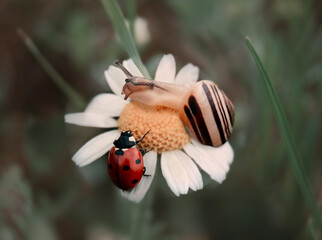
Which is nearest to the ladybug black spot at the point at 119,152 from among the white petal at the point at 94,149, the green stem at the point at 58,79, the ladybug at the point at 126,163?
the ladybug at the point at 126,163

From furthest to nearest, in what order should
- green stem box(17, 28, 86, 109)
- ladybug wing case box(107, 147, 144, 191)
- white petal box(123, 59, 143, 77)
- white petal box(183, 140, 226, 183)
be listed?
green stem box(17, 28, 86, 109) < white petal box(123, 59, 143, 77) < white petal box(183, 140, 226, 183) < ladybug wing case box(107, 147, 144, 191)

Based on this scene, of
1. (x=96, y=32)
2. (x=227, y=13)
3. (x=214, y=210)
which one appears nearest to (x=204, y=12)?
(x=227, y=13)

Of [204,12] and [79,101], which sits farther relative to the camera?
[204,12]

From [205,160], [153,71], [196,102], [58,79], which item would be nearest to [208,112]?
[196,102]

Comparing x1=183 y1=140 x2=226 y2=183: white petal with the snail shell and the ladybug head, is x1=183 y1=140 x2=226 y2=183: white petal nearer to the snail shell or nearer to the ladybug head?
the snail shell

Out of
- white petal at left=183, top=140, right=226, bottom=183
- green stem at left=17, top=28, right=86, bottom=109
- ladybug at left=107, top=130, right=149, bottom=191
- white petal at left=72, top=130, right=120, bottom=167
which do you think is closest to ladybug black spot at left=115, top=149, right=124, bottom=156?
ladybug at left=107, top=130, right=149, bottom=191

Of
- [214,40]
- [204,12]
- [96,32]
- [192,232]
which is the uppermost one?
[96,32]

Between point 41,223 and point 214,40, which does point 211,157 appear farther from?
point 214,40
